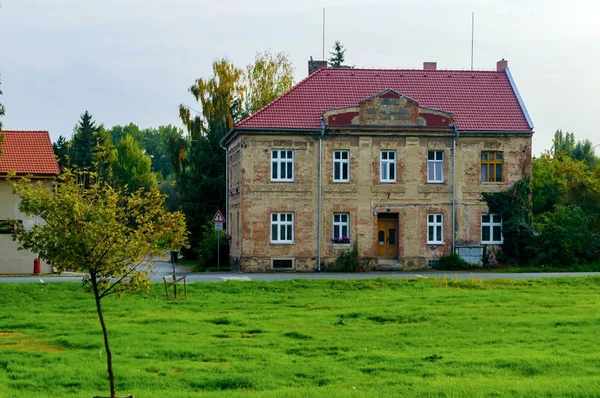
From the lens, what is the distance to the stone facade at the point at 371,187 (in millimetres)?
45156

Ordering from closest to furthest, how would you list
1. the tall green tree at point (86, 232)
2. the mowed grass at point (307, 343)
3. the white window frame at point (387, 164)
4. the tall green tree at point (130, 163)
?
the tall green tree at point (86, 232) < the mowed grass at point (307, 343) < the white window frame at point (387, 164) < the tall green tree at point (130, 163)

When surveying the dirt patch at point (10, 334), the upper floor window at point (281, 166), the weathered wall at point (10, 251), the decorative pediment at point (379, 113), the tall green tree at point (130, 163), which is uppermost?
the tall green tree at point (130, 163)

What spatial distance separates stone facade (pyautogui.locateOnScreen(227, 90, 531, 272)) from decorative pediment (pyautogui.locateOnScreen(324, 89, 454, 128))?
5cm

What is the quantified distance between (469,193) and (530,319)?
22928 mm

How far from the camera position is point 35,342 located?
68.2 feet

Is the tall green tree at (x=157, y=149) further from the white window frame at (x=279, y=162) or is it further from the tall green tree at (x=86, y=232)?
the tall green tree at (x=86, y=232)

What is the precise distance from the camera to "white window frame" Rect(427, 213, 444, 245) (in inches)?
1809

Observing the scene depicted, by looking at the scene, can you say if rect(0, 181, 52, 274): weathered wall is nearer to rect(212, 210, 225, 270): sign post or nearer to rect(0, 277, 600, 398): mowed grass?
rect(212, 210, 225, 270): sign post

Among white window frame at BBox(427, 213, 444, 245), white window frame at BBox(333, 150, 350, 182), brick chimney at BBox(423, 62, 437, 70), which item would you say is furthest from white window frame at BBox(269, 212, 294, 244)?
brick chimney at BBox(423, 62, 437, 70)

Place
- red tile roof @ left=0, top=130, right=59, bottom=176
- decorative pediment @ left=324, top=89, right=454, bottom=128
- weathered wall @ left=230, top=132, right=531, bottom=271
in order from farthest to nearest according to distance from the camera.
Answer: decorative pediment @ left=324, top=89, right=454, bottom=128 < weathered wall @ left=230, top=132, right=531, bottom=271 < red tile roof @ left=0, top=130, right=59, bottom=176

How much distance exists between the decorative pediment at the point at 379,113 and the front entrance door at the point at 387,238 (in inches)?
192

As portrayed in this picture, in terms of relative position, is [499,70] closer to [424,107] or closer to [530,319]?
[424,107]

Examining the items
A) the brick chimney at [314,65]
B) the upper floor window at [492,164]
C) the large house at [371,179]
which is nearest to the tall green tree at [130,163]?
the brick chimney at [314,65]

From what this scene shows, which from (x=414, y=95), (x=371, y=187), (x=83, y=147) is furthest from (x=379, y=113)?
(x=83, y=147)
